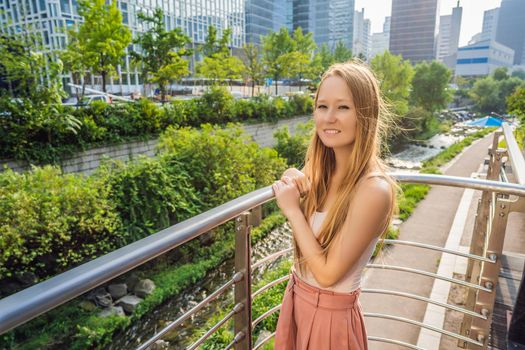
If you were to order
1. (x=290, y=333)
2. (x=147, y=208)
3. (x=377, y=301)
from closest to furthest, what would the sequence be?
1. (x=290, y=333)
2. (x=377, y=301)
3. (x=147, y=208)

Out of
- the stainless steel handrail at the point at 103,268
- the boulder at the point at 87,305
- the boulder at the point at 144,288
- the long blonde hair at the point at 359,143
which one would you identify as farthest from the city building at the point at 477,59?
the stainless steel handrail at the point at 103,268

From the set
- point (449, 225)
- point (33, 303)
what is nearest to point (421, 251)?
point (449, 225)

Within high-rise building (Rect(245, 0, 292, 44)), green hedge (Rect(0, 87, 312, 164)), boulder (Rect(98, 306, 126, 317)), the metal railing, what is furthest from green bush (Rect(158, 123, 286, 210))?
high-rise building (Rect(245, 0, 292, 44))

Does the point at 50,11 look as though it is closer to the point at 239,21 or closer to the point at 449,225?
the point at 239,21

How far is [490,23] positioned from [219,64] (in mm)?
136131

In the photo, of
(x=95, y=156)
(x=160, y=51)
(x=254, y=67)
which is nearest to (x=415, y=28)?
(x=254, y=67)

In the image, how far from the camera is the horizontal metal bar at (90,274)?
0.65m

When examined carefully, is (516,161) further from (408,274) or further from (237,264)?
(408,274)

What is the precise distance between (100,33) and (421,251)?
552 inches

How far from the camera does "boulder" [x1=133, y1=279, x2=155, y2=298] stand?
6504 mm

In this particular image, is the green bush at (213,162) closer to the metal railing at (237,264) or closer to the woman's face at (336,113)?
the metal railing at (237,264)

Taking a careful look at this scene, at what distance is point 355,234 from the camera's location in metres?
1.03

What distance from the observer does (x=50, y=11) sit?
27.4 metres

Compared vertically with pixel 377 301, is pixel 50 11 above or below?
above
